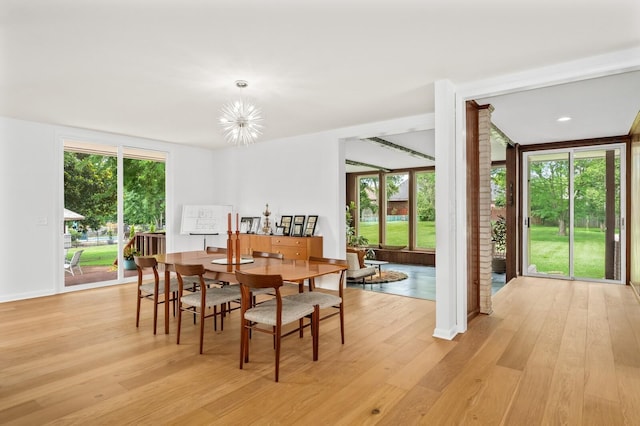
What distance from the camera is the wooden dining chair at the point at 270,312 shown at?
103 inches

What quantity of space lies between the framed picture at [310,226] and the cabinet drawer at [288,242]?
225 millimetres

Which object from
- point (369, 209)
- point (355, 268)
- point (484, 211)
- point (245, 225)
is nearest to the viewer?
point (484, 211)

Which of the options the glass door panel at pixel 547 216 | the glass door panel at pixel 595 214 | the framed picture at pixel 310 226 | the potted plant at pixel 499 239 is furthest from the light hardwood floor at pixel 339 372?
the potted plant at pixel 499 239

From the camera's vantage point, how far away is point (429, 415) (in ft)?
7.23

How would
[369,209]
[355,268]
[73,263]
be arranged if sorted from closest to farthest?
[73,263] < [355,268] < [369,209]

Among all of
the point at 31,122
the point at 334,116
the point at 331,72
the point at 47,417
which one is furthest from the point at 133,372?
the point at 31,122

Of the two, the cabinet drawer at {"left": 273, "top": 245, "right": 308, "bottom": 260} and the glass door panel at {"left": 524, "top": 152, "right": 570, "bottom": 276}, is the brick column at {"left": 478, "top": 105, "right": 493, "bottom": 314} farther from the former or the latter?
the glass door panel at {"left": 524, "top": 152, "right": 570, "bottom": 276}

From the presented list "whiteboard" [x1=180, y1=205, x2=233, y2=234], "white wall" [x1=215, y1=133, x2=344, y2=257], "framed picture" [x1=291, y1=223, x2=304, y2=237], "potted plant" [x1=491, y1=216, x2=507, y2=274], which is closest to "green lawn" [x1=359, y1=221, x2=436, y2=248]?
"potted plant" [x1=491, y1=216, x2=507, y2=274]

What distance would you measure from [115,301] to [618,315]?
6.29 meters

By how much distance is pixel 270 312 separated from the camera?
9.22 feet

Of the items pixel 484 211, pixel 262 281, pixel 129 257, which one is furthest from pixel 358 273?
pixel 129 257

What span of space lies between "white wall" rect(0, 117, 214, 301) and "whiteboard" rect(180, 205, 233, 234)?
190 centimetres

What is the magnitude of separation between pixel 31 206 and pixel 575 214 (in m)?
8.69

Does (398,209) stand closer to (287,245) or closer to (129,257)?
(287,245)
